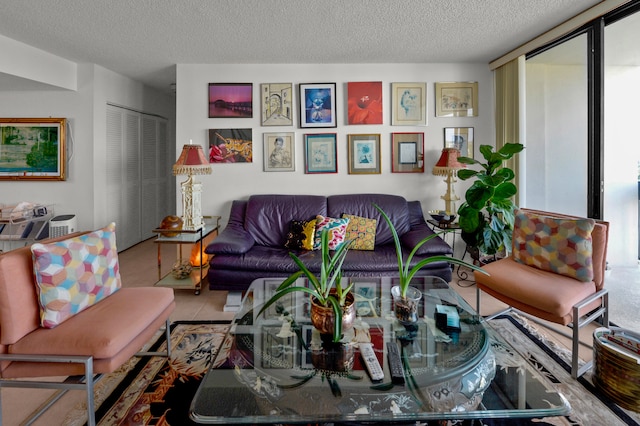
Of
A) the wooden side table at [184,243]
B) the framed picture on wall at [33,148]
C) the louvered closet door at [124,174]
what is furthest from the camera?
the louvered closet door at [124,174]

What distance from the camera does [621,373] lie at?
1.57 metres

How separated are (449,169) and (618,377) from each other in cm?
228

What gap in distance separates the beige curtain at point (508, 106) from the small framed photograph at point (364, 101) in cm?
136

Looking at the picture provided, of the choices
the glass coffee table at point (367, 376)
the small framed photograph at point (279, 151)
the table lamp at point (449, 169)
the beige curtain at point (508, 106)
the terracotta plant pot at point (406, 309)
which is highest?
the beige curtain at point (508, 106)

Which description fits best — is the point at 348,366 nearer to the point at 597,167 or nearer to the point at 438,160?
the point at 597,167

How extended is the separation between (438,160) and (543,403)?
117 inches

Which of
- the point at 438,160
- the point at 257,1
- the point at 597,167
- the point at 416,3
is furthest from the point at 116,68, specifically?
the point at 597,167

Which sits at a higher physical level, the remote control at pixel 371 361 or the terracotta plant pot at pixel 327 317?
the terracotta plant pot at pixel 327 317

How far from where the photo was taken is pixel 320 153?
3748mm

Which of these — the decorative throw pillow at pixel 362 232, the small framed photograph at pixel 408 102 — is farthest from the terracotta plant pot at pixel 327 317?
the small framed photograph at pixel 408 102

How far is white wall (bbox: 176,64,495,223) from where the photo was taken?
12.1 ft

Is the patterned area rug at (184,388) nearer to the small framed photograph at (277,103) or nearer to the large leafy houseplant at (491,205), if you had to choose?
the large leafy houseplant at (491,205)

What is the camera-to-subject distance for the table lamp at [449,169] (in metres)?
3.46

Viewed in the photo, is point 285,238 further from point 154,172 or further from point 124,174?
point 154,172
